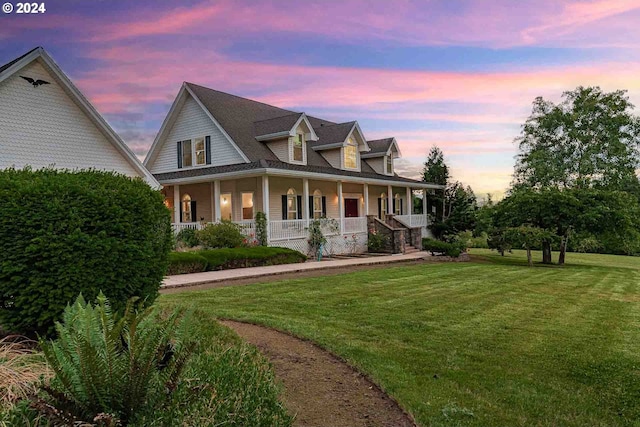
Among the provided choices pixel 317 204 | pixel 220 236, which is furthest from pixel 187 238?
pixel 317 204

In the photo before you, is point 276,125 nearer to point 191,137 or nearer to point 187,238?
point 191,137

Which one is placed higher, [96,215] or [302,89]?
[302,89]

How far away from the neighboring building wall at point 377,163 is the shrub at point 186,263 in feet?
55.0

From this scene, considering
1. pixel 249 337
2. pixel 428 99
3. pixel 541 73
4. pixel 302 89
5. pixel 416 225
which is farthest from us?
pixel 416 225

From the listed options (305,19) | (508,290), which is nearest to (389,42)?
(305,19)

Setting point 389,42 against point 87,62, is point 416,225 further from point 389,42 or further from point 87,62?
point 87,62

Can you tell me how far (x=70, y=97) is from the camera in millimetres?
14609

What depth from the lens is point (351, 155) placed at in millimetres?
25750

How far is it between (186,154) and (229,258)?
31.4 feet

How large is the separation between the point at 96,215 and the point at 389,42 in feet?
39.6

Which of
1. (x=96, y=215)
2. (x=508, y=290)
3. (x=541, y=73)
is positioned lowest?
(x=508, y=290)

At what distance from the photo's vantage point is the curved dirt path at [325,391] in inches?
140

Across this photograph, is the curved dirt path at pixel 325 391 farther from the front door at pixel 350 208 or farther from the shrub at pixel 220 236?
the front door at pixel 350 208

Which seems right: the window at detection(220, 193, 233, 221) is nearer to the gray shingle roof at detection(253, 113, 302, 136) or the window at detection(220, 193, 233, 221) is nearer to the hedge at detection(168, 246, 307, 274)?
the gray shingle roof at detection(253, 113, 302, 136)
